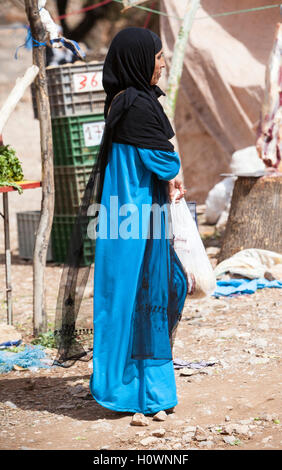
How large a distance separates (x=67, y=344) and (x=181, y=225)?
903 millimetres

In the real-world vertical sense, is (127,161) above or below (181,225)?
above

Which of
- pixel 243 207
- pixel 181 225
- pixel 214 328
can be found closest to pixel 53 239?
pixel 243 207

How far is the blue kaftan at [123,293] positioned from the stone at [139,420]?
59mm

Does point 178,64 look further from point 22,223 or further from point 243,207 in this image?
point 22,223

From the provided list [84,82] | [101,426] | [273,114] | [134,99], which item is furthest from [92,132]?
[101,426]

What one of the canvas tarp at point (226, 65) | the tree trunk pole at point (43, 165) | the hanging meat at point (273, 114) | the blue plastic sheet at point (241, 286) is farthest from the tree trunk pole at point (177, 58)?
the tree trunk pole at point (43, 165)

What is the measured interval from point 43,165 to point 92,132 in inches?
101

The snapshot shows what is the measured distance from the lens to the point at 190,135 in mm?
10461

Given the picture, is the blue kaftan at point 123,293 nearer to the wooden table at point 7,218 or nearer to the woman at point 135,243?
the woman at point 135,243

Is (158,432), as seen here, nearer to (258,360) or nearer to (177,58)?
(258,360)

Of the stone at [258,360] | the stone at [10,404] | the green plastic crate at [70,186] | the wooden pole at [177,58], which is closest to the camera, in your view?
the stone at [10,404]

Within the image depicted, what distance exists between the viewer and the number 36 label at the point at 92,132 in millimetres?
7438

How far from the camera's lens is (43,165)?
16.3 feet

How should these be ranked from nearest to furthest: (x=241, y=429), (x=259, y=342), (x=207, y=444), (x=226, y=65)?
(x=207, y=444) → (x=241, y=429) → (x=259, y=342) → (x=226, y=65)
